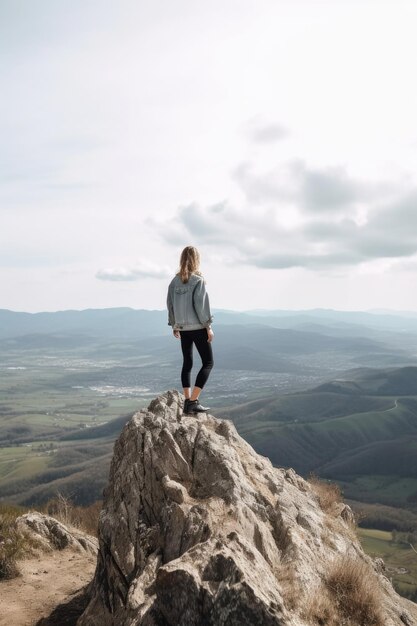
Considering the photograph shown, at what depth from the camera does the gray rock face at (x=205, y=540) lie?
7797 millimetres

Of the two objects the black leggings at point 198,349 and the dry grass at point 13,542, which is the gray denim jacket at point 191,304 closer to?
the black leggings at point 198,349

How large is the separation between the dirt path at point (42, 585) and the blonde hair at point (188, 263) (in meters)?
11.0

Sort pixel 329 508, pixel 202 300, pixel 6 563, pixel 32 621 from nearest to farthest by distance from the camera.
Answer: pixel 32 621, pixel 202 300, pixel 6 563, pixel 329 508

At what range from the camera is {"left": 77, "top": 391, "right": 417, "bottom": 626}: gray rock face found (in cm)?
780

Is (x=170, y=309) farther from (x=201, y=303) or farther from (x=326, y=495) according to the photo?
(x=326, y=495)

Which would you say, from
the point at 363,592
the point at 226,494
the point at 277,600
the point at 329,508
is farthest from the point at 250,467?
the point at 277,600

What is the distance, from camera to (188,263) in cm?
1430

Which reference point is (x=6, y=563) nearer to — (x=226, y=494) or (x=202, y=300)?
(x=226, y=494)

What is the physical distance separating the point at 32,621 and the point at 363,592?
31.1 ft

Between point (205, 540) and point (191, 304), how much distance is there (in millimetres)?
7032

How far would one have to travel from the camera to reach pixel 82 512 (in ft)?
97.1

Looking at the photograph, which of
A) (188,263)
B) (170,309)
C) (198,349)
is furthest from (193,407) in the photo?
(188,263)

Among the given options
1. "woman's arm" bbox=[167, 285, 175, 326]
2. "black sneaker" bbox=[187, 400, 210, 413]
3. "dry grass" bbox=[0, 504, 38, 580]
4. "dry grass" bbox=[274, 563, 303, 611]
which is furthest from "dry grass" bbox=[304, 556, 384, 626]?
"dry grass" bbox=[0, 504, 38, 580]

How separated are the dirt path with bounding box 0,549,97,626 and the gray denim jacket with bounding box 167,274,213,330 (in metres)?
9.60
